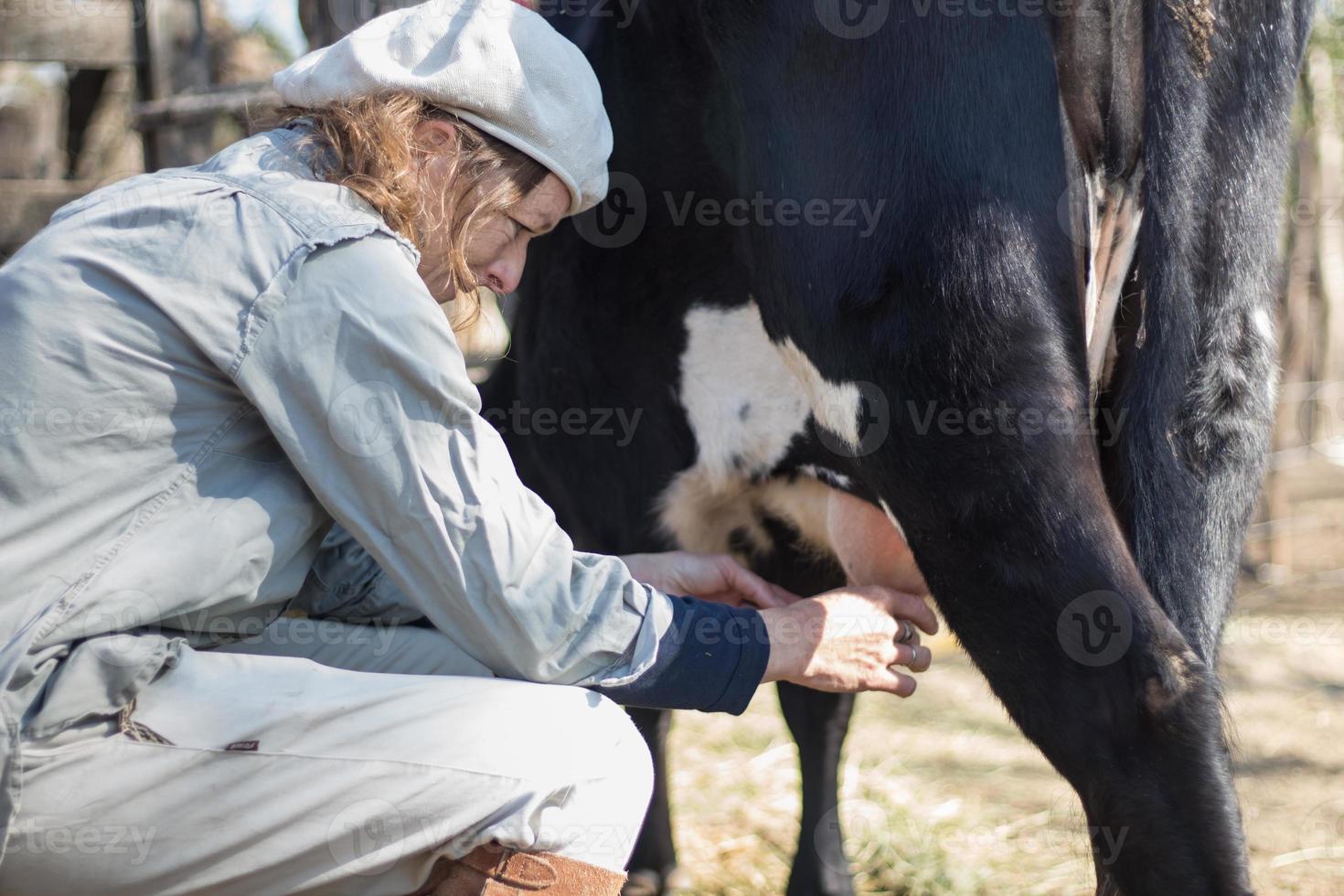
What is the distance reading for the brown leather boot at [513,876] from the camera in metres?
1.58

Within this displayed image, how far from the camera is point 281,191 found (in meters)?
1.60

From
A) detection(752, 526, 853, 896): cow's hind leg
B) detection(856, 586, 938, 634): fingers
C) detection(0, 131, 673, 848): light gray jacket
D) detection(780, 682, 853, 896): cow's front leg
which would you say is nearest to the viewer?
detection(0, 131, 673, 848): light gray jacket

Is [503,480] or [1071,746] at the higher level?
[503,480]

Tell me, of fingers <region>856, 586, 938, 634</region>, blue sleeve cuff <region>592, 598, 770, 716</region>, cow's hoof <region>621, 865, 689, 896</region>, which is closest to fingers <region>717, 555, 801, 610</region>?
fingers <region>856, 586, 938, 634</region>

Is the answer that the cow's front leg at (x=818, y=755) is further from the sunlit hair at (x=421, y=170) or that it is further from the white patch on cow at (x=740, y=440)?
the sunlit hair at (x=421, y=170)

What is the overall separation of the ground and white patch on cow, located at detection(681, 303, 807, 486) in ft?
2.68

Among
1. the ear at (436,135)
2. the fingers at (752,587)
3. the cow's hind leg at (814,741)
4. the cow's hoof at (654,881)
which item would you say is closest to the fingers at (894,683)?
the fingers at (752,587)

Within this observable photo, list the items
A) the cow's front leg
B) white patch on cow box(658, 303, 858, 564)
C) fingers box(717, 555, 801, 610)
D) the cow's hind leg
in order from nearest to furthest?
fingers box(717, 555, 801, 610)
white patch on cow box(658, 303, 858, 564)
the cow's hind leg
the cow's front leg

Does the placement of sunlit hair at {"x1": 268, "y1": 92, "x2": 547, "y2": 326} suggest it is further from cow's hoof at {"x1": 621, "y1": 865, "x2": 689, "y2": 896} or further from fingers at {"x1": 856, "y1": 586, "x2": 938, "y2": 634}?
cow's hoof at {"x1": 621, "y1": 865, "x2": 689, "y2": 896}

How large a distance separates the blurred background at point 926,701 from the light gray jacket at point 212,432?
24.8 inches

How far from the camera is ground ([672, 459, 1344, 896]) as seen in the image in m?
2.98

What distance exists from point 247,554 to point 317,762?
27 cm

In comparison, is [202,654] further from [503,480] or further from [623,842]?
[623,842]

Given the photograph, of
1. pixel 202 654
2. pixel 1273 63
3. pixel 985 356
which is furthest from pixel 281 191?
pixel 1273 63
